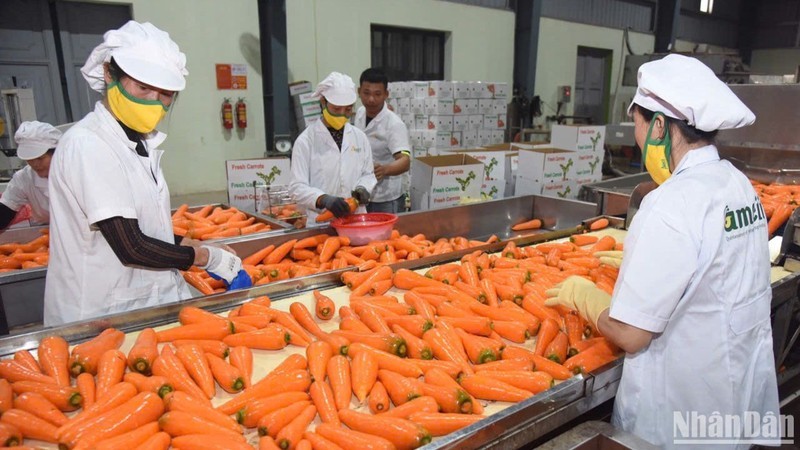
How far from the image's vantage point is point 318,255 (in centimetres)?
290

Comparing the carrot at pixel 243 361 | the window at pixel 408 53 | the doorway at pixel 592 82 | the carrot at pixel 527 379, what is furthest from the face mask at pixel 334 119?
the doorway at pixel 592 82

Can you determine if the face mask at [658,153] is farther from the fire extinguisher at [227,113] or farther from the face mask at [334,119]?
the fire extinguisher at [227,113]

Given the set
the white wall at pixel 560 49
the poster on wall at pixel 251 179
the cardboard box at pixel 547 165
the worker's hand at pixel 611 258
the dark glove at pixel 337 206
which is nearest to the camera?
the worker's hand at pixel 611 258

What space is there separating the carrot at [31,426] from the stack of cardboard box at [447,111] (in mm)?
5911

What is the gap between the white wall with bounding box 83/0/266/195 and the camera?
21.7ft

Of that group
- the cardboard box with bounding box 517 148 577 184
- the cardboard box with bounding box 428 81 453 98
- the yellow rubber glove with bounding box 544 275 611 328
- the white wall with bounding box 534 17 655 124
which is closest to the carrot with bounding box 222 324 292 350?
the yellow rubber glove with bounding box 544 275 611 328

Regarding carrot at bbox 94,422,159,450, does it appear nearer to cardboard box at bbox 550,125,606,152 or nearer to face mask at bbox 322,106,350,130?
face mask at bbox 322,106,350,130

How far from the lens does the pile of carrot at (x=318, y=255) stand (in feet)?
8.31

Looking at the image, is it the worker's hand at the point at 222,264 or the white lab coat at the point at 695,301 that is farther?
the worker's hand at the point at 222,264

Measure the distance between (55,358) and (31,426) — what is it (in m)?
0.31

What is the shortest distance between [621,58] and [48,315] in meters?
13.9

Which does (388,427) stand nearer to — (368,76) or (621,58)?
(368,76)

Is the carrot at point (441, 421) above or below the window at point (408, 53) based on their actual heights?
below

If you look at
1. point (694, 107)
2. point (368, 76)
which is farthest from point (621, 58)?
point (694, 107)
